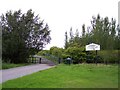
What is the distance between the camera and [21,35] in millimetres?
36094

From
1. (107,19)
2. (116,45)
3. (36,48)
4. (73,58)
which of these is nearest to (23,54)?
(36,48)

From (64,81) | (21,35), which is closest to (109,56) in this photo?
(21,35)

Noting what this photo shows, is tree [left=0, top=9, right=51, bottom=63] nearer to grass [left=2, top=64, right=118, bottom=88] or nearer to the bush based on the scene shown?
the bush

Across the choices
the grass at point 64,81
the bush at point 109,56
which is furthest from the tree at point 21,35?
the grass at point 64,81

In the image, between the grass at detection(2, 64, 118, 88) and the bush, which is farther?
the bush

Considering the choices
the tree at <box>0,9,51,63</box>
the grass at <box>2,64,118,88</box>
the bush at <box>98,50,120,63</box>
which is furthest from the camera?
the bush at <box>98,50,120,63</box>

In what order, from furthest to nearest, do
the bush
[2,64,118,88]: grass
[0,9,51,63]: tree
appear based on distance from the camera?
the bush
[0,9,51,63]: tree
[2,64,118,88]: grass

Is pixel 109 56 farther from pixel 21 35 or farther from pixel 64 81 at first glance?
pixel 64 81

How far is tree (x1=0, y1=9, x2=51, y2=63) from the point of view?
1399 inches

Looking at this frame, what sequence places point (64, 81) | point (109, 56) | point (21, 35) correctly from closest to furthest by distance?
point (64, 81)
point (21, 35)
point (109, 56)

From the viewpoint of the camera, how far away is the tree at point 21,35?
35.5 metres

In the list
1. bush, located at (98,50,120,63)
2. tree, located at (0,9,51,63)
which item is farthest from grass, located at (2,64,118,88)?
bush, located at (98,50,120,63)

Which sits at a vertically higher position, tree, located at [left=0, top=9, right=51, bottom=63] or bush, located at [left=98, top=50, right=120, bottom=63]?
tree, located at [left=0, top=9, right=51, bottom=63]

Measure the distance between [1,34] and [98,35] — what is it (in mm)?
16630
